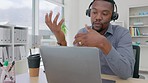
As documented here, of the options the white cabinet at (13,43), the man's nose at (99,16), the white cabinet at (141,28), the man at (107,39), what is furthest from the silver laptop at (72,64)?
the white cabinet at (141,28)

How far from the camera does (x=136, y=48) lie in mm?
1752

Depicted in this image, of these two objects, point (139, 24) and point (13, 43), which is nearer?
point (13, 43)

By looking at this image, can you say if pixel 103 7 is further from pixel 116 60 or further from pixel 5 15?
pixel 5 15

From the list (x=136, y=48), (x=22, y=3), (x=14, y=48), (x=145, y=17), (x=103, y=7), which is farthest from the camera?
(x=145, y=17)

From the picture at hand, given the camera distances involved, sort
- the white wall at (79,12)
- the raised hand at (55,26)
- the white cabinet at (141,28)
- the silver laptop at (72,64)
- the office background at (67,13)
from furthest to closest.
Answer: the white wall at (79,12), the white cabinet at (141,28), the office background at (67,13), the raised hand at (55,26), the silver laptop at (72,64)

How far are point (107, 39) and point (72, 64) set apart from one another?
287mm

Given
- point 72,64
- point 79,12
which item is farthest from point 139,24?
point 72,64

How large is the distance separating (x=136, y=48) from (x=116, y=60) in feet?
3.42

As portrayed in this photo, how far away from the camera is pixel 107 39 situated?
34.4 inches

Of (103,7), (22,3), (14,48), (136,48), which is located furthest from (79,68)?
(22,3)

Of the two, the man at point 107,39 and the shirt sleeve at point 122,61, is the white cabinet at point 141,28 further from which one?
the shirt sleeve at point 122,61

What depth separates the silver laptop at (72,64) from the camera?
2.08 ft

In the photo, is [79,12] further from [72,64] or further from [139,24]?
[72,64]

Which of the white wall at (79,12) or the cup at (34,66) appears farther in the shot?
the white wall at (79,12)
